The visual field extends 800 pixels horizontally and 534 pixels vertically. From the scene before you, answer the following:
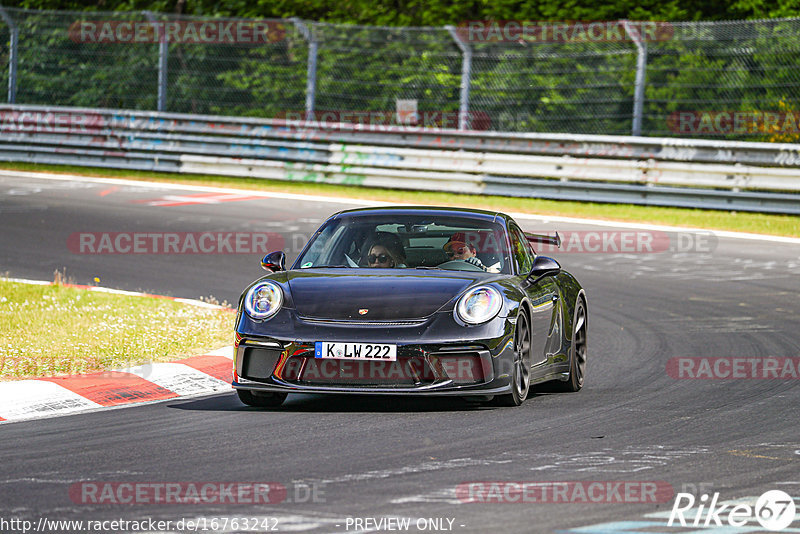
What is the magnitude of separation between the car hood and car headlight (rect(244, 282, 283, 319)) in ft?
0.31

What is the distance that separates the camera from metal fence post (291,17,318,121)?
72.9 feet

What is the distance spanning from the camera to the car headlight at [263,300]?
7.55 meters

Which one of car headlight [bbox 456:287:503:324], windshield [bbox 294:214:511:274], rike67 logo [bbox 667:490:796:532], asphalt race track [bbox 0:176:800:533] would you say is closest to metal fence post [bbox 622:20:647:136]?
asphalt race track [bbox 0:176:800:533]

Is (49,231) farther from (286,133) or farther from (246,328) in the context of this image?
(246,328)

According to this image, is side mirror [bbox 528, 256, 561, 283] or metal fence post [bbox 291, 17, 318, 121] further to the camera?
metal fence post [bbox 291, 17, 318, 121]

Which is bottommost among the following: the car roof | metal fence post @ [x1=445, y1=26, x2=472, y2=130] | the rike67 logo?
the rike67 logo

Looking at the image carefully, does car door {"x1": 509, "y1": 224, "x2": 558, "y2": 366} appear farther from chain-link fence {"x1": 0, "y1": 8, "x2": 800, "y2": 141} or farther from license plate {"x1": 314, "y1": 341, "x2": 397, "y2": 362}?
chain-link fence {"x1": 0, "y1": 8, "x2": 800, "y2": 141}

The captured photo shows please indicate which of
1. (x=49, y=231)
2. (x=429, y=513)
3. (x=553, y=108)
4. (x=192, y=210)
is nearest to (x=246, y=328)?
(x=429, y=513)

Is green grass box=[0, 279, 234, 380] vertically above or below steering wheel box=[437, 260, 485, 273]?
below

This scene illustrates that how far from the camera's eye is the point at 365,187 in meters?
22.0

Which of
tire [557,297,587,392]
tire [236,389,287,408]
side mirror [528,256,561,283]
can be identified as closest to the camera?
tire [236,389,287,408]

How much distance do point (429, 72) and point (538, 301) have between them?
1428 centimetres

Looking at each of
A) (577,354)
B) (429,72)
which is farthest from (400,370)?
(429,72)

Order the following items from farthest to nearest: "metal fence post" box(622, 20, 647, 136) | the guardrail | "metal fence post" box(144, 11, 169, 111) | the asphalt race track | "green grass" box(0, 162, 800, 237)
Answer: "metal fence post" box(144, 11, 169, 111), "metal fence post" box(622, 20, 647, 136), the guardrail, "green grass" box(0, 162, 800, 237), the asphalt race track
